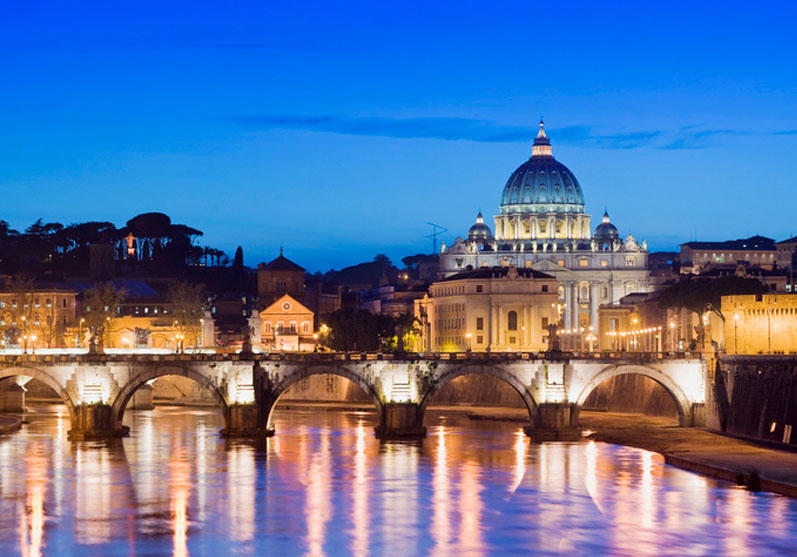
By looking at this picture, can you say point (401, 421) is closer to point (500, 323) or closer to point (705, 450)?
point (705, 450)

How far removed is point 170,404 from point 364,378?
3904 cm

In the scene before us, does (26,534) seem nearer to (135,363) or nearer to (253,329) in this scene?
(135,363)

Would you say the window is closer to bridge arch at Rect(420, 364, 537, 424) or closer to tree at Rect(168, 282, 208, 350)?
tree at Rect(168, 282, 208, 350)

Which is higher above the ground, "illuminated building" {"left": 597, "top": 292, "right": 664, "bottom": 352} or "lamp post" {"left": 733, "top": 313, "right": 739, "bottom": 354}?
"illuminated building" {"left": 597, "top": 292, "right": 664, "bottom": 352}

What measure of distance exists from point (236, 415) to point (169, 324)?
3126 inches

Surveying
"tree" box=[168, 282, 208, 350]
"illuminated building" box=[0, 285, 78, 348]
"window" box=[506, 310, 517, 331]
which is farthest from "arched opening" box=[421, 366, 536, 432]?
"window" box=[506, 310, 517, 331]

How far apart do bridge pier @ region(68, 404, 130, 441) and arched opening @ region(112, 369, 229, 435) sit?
0.41 meters

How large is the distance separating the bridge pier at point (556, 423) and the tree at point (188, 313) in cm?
6203

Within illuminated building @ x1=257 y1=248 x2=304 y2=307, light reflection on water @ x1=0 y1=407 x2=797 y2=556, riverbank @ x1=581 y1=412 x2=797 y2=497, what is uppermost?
illuminated building @ x1=257 y1=248 x2=304 y2=307

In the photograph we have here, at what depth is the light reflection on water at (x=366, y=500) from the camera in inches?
2206

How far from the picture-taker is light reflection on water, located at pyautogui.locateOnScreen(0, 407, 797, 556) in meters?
56.0

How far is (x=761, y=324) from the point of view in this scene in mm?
97812

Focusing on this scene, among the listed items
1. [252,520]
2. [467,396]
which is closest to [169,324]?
[467,396]

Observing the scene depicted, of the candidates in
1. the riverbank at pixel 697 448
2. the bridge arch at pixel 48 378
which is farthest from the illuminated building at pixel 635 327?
the bridge arch at pixel 48 378
